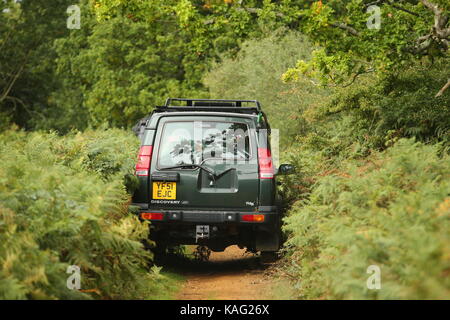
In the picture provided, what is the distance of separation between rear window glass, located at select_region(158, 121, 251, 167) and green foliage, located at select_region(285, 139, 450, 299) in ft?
4.14

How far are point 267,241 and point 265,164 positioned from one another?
1.19 m

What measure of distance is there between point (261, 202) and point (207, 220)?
2.57ft

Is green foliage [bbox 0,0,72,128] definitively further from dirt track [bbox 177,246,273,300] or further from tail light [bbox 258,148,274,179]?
tail light [bbox 258,148,274,179]

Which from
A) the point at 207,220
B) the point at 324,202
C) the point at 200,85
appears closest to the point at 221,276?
the point at 207,220

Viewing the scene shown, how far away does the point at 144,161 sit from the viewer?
10156 mm

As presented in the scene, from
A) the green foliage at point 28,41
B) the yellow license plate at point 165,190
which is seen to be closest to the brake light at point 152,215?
the yellow license plate at point 165,190

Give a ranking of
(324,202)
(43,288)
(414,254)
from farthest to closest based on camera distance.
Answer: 1. (324,202)
2. (43,288)
3. (414,254)

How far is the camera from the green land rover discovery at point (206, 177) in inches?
392

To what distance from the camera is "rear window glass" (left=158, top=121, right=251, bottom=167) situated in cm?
1014

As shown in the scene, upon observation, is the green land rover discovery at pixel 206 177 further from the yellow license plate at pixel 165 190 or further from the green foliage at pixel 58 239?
the green foliage at pixel 58 239

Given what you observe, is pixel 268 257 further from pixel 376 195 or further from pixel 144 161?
pixel 376 195
